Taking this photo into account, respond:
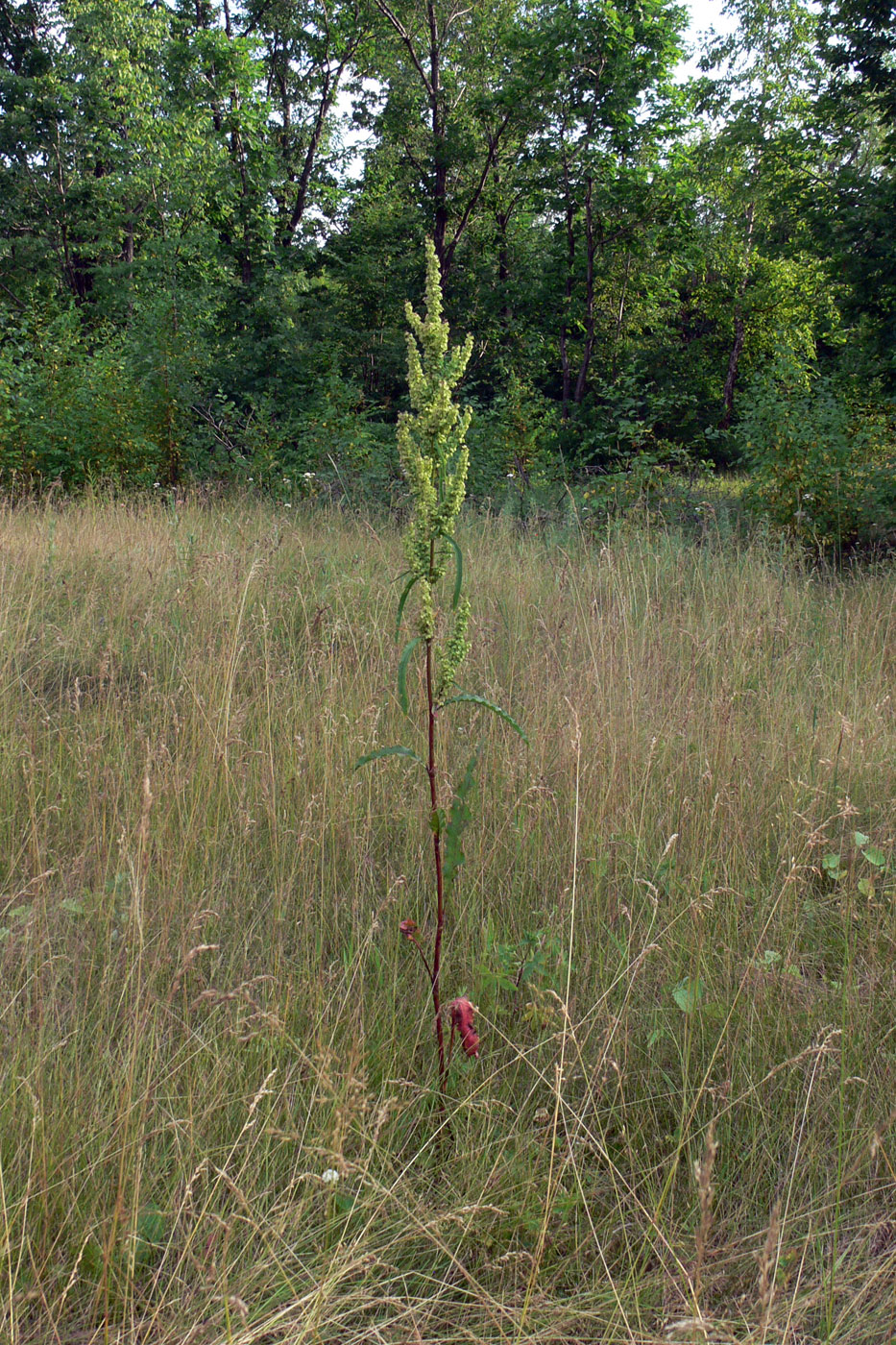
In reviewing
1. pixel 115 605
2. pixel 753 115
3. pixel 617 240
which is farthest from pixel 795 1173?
pixel 753 115

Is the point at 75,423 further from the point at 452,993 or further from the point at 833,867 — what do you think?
the point at 833,867

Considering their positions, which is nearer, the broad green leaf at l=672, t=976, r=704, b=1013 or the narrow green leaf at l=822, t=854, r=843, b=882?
the broad green leaf at l=672, t=976, r=704, b=1013

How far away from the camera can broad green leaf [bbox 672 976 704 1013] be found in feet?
5.68

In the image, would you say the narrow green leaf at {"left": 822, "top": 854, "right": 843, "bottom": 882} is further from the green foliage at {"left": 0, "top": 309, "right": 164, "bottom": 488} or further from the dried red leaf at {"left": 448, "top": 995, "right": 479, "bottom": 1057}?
the green foliage at {"left": 0, "top": 309, "right": 164, "bottom": 488}

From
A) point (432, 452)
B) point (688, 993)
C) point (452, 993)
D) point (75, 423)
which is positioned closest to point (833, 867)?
point (688, 993)

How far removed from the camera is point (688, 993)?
1.81 m

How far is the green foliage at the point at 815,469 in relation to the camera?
6.96 m

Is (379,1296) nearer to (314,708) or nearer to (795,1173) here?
(795,1173)

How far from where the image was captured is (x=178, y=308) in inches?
420

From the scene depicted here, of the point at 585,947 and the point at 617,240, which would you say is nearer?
the point at 585,947

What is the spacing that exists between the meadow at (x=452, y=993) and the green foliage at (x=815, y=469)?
3707 millimetres

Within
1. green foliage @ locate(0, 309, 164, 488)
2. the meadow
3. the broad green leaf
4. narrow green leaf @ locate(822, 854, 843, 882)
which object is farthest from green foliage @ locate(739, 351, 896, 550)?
green foliage @ locate(0, 309, 164, 488)

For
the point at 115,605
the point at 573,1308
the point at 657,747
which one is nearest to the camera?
the point at 573,1308

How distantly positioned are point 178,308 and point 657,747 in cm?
1002
